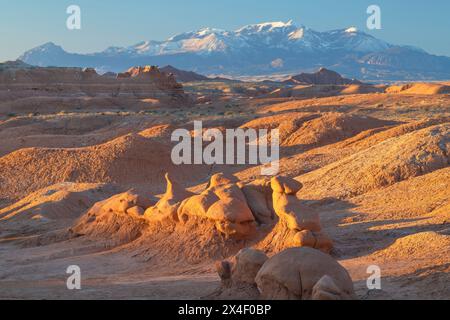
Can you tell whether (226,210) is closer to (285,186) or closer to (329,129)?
(285,186)

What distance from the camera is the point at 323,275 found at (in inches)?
290

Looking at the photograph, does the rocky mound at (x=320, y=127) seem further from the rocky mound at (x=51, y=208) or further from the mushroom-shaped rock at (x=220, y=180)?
the mushroom-shaped rock at (x=220, y=180)

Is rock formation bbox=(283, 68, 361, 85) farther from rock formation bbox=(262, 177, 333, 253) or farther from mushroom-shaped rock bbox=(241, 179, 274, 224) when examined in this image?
rock formation bbox=(262, 177, 333, 253)

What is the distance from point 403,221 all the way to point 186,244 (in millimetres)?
3681

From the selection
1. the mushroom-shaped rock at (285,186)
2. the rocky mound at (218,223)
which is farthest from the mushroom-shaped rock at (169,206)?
the mushroom-shaped rock at (285,186)

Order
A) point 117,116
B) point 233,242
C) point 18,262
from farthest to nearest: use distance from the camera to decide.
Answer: point 117,116, point 18,262, point 233,242

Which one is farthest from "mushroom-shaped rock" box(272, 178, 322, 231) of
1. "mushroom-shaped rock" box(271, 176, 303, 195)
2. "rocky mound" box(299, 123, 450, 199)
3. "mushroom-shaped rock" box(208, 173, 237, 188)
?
"rocky mound" box(299, 123, 450, 199)

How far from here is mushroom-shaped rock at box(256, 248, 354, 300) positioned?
24.3 feet

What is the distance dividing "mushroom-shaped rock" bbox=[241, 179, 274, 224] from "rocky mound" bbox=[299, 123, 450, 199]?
13.6 ft

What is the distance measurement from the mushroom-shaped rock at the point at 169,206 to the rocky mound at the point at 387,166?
3.92 meters

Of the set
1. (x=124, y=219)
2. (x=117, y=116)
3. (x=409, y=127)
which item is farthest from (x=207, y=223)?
(x=117, y=116)

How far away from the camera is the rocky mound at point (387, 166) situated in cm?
1616

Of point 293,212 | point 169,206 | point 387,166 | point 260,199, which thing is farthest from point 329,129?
point 293,212

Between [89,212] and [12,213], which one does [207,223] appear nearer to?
[89,212]
